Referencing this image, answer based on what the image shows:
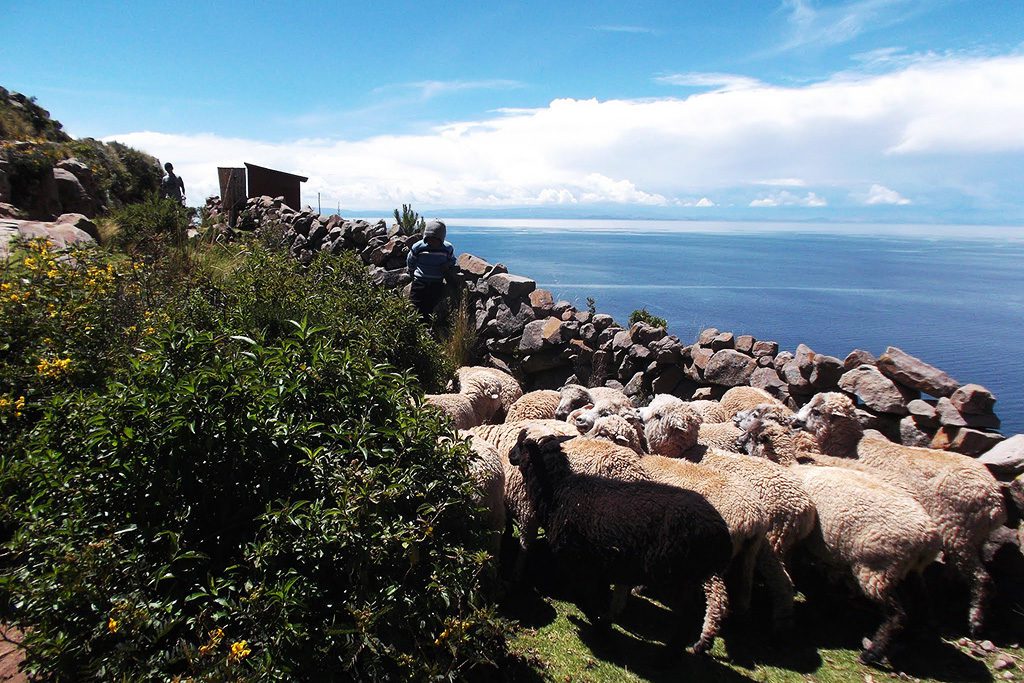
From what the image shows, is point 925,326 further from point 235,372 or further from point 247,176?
point 247,176

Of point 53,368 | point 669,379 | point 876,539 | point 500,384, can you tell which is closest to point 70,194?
point 500,384

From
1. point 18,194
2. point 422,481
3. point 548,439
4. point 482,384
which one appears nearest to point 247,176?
point 18,194

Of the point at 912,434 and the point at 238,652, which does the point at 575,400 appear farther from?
the point at 238,652

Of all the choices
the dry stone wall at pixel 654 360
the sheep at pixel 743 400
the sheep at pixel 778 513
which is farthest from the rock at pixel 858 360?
the sheep at pixel 778 513

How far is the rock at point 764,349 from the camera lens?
794 cm

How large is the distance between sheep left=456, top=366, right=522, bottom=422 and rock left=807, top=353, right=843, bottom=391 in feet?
12.0

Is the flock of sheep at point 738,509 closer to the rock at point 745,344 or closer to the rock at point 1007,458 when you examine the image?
the rock at point 1007,458

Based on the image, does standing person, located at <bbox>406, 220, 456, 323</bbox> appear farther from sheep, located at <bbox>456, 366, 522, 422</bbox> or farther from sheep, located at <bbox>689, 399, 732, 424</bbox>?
sheep, located at <bbox>689, 399, 732, 424</bbox>

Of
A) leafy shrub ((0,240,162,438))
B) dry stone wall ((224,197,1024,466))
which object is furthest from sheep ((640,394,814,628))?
leafy shrub ((0,240,162,438))

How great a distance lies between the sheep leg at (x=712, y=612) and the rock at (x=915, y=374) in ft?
12.0

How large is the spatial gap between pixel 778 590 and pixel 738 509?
28.6 inches

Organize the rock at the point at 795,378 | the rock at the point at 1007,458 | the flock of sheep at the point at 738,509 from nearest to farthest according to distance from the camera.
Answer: the flock of sheep at the point at 738,509, the rock at the point at 1007,458, the rock at the point at 795,378

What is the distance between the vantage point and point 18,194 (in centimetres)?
1773

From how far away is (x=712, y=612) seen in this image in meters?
4.29
